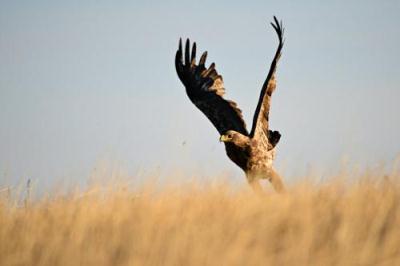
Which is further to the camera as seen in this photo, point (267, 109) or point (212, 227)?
point (267, 109)

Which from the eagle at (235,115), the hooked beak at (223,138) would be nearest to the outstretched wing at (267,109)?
the eagle at (235,115)

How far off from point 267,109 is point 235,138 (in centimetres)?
87

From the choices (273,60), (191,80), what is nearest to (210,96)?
(191,80)

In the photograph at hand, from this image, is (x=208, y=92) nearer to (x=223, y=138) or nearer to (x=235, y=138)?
(x=235, y=138)

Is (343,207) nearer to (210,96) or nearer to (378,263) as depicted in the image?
(378,263)

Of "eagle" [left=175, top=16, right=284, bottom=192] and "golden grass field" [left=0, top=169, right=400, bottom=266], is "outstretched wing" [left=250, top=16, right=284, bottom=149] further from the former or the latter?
"golden grass field" [left=0, top=169, right=400, bottom=266]

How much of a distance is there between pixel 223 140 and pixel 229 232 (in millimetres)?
4586

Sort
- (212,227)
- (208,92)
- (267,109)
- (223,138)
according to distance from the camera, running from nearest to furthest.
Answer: (212,227), (223,138), (267,109), (208,92)

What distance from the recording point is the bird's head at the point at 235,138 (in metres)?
8.87

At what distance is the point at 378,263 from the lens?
149 inches

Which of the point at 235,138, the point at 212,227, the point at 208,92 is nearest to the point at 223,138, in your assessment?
the point at 235,138

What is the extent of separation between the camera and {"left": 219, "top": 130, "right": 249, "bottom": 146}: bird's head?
887 centimetres

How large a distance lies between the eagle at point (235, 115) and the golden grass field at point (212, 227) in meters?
3.03

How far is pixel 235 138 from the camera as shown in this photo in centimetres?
900
